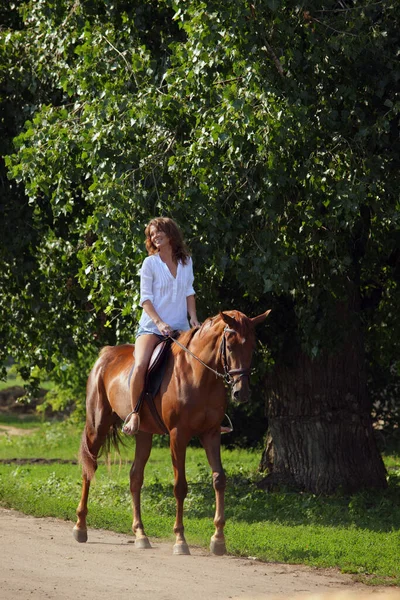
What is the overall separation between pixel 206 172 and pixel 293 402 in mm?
4461

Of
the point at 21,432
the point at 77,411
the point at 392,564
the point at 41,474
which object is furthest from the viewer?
the point at 21,432

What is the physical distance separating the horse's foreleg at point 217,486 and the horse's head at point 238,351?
0.78 meters

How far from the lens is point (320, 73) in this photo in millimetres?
10773

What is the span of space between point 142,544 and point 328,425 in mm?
4513

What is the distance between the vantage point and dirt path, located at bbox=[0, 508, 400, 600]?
777cm

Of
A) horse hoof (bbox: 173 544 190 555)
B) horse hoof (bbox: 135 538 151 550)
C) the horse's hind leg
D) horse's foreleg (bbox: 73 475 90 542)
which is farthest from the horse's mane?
horse's foreleg (bbox: 73 475 90 542)

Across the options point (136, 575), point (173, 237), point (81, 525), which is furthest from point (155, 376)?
point (136, 575)

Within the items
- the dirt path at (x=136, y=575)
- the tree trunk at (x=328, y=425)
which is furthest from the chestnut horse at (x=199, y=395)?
the tree trunk at (x=328, y=425)

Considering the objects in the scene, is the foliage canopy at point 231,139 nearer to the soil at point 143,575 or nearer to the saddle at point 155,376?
the saddle at point 155,376

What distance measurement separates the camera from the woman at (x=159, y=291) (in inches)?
382

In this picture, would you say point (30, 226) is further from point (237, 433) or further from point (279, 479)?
point (237, 433)

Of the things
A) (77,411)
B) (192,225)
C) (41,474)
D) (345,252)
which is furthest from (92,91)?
(77,411)

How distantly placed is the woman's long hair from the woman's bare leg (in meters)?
0.76

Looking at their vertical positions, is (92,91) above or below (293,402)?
above
